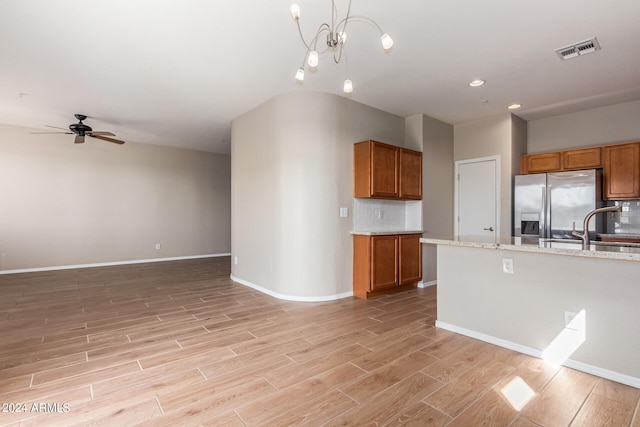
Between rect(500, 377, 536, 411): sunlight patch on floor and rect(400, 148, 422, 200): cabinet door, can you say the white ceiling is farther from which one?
rect(500, 377, 536, 411): sunlight patch on floor

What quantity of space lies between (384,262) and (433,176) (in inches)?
73.3

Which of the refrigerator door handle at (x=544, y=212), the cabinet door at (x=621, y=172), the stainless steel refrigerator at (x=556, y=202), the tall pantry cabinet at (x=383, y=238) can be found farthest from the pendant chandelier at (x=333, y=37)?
the cabinet door at (x=621, y=172)

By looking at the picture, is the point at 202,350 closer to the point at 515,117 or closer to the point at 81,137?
the point at 81,137

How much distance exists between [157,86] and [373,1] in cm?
295

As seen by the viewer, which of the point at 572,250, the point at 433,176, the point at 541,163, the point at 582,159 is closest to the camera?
the point at 572,250

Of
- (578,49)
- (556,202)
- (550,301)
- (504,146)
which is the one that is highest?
(578,49)

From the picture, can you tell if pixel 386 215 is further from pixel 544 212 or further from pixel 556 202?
pixel 556 202

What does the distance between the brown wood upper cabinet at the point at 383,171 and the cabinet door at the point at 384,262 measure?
2.08 feet

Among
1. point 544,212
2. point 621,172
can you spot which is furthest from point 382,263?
point 621,172

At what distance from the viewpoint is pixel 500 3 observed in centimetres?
236

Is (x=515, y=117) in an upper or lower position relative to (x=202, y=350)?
upper

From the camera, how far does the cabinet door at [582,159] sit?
4.37 meters

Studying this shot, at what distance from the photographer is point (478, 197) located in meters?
5.29

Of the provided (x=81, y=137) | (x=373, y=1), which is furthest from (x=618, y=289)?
(x=81, y=137)
